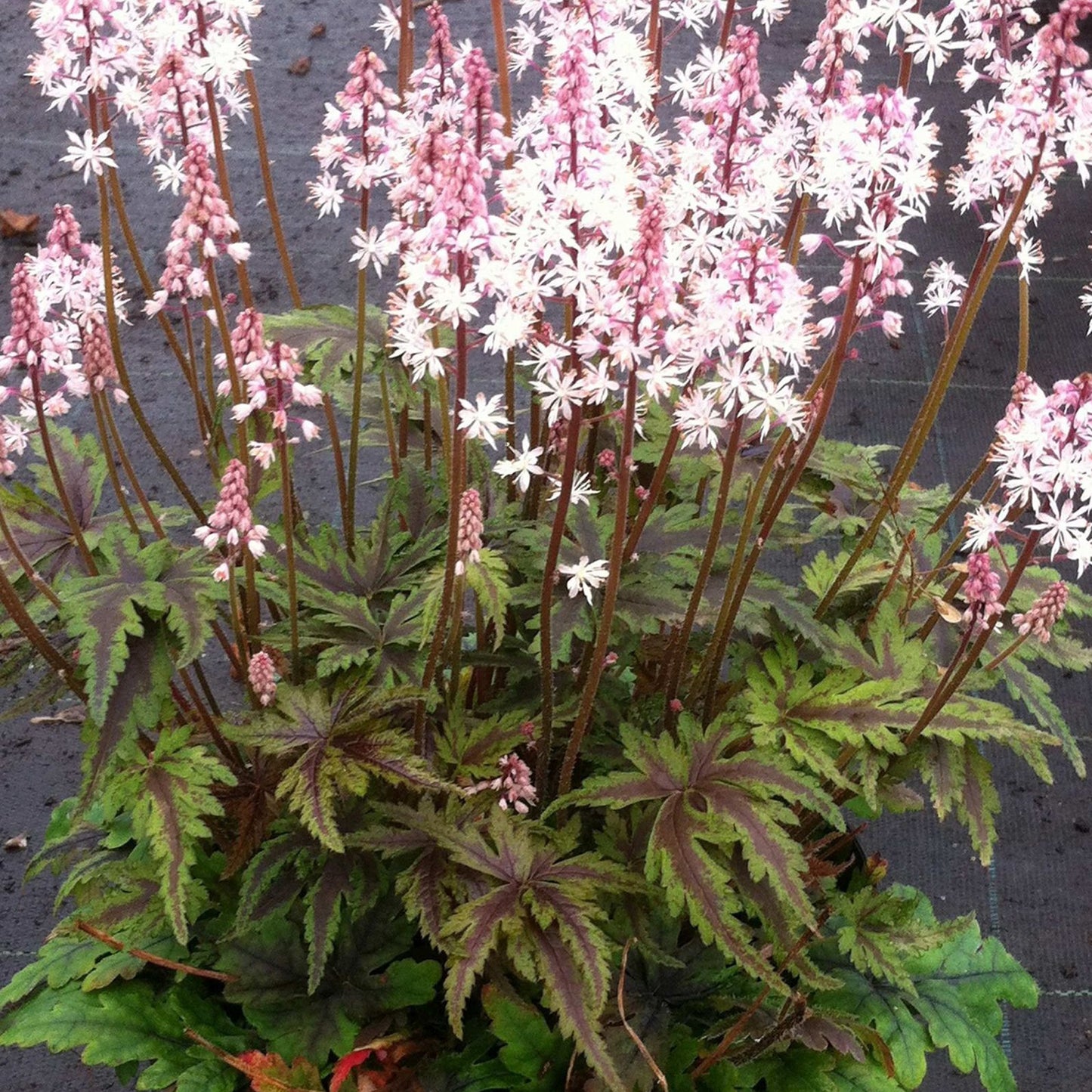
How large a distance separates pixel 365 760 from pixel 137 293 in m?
3.21

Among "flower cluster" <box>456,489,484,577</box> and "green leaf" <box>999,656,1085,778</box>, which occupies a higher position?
"flower cluster" <box>456,489,484,577</box>

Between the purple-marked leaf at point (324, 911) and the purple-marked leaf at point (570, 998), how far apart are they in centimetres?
27

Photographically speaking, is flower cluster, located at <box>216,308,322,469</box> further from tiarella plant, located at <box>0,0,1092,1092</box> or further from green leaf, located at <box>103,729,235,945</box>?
green leaf, located at <box>103,729,235,945</box>

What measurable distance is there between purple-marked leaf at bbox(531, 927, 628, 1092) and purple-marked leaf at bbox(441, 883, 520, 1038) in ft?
0.19

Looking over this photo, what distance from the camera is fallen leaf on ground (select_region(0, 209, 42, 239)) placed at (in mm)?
4371

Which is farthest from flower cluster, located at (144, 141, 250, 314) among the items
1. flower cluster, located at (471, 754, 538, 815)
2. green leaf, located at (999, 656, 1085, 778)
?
green leaf, located at (999, 656, 1085, 778)

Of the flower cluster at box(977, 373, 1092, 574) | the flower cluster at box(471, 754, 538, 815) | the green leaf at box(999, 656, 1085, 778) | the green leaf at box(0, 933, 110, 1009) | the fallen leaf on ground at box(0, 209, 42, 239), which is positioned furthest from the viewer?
the fallen leaf on ground at box(0, 209, 42, 239)

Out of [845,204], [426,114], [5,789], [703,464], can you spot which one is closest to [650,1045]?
[703,464]

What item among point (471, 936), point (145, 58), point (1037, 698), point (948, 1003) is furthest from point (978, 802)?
point (145, 58)

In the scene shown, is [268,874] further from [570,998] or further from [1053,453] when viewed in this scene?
[1053,453]

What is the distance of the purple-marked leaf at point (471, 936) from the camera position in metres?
1.39

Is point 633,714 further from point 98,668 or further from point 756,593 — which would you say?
point 98,668

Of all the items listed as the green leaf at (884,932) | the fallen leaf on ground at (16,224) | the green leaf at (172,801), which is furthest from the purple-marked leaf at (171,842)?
the fallen leaf on ground at (16,224)

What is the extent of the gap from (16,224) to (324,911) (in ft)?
11.9
